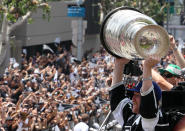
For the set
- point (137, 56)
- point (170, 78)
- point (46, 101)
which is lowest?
point (46, 101)

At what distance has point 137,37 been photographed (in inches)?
107

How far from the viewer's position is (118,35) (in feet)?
9.39

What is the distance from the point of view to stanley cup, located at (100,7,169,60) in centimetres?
273

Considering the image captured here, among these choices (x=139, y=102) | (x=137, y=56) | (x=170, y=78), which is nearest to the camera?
(x=137, y=56)

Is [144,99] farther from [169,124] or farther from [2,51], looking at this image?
[2,51]

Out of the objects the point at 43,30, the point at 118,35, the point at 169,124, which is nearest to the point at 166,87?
the point at 169,124

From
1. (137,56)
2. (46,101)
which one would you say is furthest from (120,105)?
(46,101)

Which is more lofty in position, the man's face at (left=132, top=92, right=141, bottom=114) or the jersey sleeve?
the man's face at (left=132, top=92, right=141, bottom=114)

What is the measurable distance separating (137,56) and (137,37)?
159 millimetres

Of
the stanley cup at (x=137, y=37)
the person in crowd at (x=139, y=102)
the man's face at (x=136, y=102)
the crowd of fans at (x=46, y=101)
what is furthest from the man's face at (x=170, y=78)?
the crowd of fans at (x=46, y=101)

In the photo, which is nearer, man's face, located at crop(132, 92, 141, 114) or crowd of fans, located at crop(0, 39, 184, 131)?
man's face, located at crop(132, 92, 141, 114)

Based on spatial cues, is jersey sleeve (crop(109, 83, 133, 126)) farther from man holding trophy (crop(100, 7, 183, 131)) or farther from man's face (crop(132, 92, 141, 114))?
man's face (crop(132, 92, 141, 114))

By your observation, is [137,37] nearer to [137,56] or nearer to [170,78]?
[137,56]

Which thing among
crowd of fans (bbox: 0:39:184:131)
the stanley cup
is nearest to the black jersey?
the stanley cup
